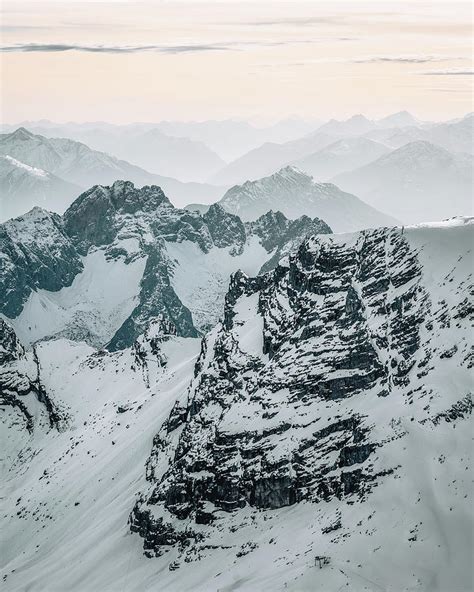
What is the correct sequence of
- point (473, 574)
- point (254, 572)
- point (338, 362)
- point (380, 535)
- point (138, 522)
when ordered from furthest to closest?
point (138, 522)
point (338, 362)
point (254, 572)
point (380, 535)
point (473, 574)

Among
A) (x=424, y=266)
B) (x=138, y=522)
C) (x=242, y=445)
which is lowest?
(x=138, y=522)

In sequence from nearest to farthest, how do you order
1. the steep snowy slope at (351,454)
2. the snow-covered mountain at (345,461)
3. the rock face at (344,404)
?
the steep snowy slope at (351,454)
the snow-covered mountain at (345,461)
the rock face at (344,404)

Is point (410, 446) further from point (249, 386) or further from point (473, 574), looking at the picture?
point (249, 386)

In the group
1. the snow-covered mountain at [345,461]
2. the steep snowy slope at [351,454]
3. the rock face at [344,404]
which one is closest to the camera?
the steep snowy slope at [351,454]

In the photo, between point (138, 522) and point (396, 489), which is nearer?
point (396, 489)

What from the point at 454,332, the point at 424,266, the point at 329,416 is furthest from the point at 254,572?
the point at 424,266

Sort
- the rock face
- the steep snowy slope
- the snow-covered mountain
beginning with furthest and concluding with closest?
1. the rock face
2. the snow-covered mountain
3. the steep snowy slope

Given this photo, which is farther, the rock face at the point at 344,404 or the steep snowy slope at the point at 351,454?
the rock face at the point at 344,404

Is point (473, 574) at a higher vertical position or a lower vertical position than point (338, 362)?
lower

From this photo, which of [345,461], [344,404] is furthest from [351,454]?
[344,404]
